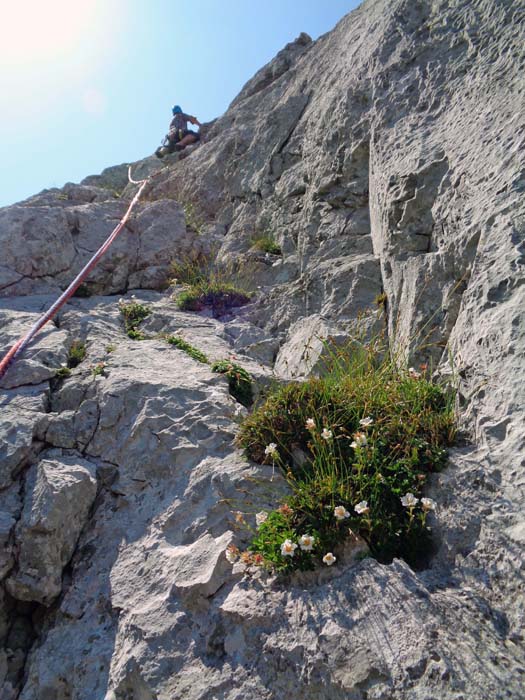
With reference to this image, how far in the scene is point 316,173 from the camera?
8.80 metres

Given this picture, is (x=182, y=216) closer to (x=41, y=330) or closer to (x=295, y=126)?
(x=295, y=126)

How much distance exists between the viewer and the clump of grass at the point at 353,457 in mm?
3064

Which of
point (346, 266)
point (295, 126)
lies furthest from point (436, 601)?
point (295, 126)

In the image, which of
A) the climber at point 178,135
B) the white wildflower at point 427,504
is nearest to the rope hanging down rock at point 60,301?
the white wildflower at point 427,504

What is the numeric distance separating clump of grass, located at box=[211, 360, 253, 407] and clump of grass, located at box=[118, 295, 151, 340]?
1.82 metres

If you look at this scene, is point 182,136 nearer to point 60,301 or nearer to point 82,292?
point 82,292

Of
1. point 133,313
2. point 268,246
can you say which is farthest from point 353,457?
point 268,246

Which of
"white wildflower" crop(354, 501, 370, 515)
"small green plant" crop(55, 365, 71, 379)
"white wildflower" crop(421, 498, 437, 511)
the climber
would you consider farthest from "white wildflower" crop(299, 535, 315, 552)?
the climber

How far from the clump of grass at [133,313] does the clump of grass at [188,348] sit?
714 millimetres

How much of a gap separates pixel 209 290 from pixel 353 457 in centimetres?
480

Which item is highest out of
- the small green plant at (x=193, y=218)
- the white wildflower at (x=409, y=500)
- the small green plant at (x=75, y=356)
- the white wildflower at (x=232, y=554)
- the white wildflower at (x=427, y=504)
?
the small green plant at (x=193, y=218)

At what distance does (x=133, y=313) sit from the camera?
7.14 m

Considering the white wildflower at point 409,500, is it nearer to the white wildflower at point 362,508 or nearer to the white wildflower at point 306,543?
the white wildflower at point 362,508

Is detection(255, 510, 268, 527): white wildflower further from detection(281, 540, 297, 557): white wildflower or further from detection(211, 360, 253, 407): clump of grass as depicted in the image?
detection(211, 360, 253, 407): clump of grass
